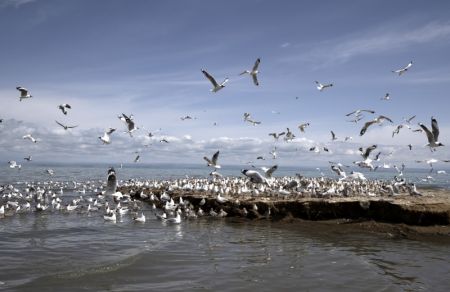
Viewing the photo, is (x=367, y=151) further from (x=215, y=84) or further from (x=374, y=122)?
(x=215, y=84)

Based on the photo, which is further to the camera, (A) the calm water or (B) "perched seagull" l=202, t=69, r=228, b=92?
(B) "perched seagull" l=202, t=69, r=228, b=92

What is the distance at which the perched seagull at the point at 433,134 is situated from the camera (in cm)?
1437

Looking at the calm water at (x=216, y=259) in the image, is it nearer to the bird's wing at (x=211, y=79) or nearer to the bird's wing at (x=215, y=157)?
the bird's wing at (x=215, y=157)

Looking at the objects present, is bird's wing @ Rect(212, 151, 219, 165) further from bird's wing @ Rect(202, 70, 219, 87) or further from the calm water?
bird's wing @ Rect(202, 70, 219, 87)

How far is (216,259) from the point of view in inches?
489

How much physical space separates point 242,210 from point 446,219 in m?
8.52

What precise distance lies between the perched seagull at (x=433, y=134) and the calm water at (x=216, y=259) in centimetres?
331

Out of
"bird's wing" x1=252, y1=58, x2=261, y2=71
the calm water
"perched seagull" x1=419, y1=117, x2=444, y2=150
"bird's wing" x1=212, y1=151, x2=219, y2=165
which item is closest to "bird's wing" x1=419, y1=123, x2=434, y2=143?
"perched seagull" x1=419, y1=117, x2=444, y2=150

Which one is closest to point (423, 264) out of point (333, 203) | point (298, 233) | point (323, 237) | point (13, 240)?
point (323, 237)

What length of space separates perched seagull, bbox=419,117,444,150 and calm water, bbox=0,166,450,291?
130 inches

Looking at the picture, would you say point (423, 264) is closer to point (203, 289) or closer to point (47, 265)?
point (203, 289)

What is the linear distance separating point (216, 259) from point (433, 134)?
8.26m

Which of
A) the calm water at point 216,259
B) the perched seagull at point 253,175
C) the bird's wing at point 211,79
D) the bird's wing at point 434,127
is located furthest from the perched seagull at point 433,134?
the bird's wing at point 211,79

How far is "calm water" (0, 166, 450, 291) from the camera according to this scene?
9977 mm
